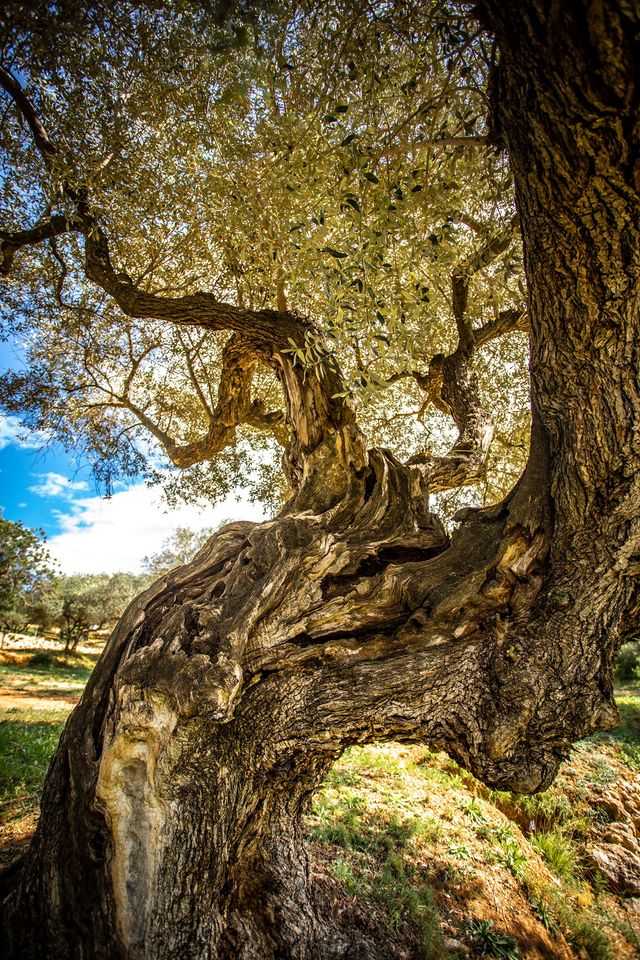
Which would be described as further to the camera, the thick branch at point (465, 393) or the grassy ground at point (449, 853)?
the thick branch at point (465, 393)

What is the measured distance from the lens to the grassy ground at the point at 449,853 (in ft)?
13.4

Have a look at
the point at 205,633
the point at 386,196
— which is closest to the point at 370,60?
the point at 386,196

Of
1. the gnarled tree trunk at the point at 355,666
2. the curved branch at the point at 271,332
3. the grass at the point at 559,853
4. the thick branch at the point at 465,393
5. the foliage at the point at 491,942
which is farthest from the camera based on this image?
the grass at the point at 559,853

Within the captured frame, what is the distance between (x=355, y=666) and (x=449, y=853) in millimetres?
3435

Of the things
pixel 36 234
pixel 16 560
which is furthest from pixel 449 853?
pixel 16 560

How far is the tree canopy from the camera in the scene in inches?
157

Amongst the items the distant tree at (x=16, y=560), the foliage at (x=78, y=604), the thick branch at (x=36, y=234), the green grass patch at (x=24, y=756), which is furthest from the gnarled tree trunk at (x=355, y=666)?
the foliage at (x=78, y=604)

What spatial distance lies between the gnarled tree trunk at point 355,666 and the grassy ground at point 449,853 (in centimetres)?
97

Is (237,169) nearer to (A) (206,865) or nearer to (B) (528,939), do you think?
(A) (206,865)

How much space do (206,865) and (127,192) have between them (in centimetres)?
721

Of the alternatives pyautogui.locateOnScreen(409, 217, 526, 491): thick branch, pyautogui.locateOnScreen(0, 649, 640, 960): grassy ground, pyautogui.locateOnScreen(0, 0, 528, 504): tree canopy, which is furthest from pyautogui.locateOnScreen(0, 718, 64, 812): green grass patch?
pyautogui.locateOnScreen(409, 217, 526, 491): thick branch

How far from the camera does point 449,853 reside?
506 centimetres

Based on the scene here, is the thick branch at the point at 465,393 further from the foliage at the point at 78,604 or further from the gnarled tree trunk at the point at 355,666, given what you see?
the foliage at the point at 78,604

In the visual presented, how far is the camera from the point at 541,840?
6.17 meters
